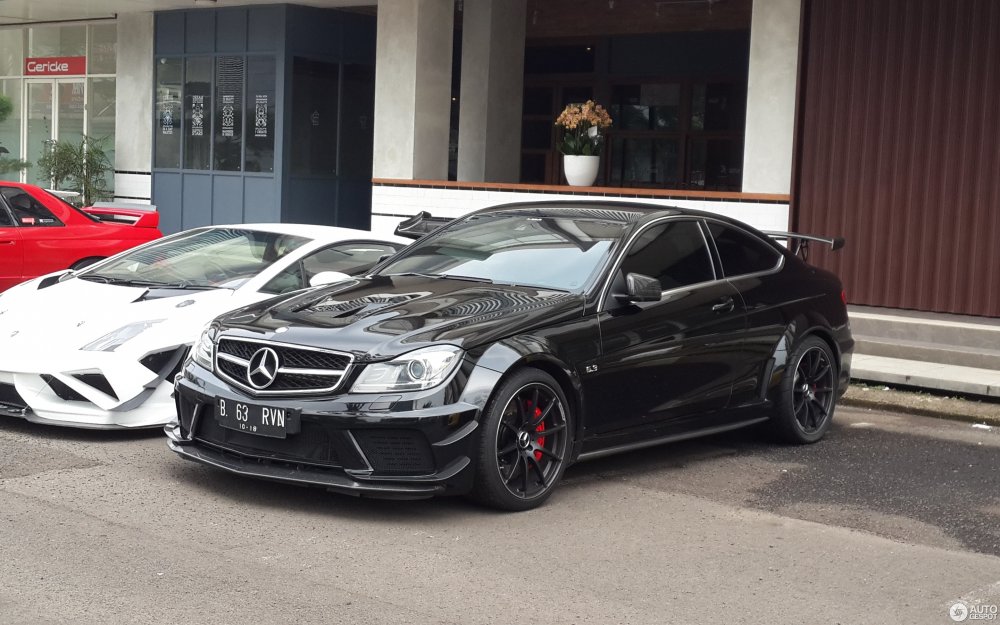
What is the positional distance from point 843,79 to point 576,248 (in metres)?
6.41

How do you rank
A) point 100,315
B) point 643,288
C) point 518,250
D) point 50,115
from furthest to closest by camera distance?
point 50,115
point 100,315
point 518,250
point 643,288

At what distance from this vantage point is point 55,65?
2344cm

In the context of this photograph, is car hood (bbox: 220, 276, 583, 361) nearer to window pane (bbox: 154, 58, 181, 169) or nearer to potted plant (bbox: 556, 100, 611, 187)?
potted plant (bbox: 556, 100, 611, 187)

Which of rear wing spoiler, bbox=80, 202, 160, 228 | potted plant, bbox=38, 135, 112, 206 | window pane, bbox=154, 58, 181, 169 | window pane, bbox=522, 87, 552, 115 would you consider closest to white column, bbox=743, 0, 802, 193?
rear wing spoiler, bbox=80, 202, 160, 228

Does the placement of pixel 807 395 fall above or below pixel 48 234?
below

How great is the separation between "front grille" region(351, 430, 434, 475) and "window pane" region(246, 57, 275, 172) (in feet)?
46.1

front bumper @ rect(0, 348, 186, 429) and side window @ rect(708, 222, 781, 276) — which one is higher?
side window @ rect(708, 222, 781, 276)

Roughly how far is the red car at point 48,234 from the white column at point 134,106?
27.7 ft

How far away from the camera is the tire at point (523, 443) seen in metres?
6.04

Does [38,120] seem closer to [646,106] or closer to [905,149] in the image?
[646,106]

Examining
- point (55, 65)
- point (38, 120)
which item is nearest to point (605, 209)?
point (55, 65)

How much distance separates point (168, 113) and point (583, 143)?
8.66 metres

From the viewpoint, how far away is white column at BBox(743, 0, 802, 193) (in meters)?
13.0

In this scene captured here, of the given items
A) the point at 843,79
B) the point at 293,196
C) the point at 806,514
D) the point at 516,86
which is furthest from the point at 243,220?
the point at 806,514
